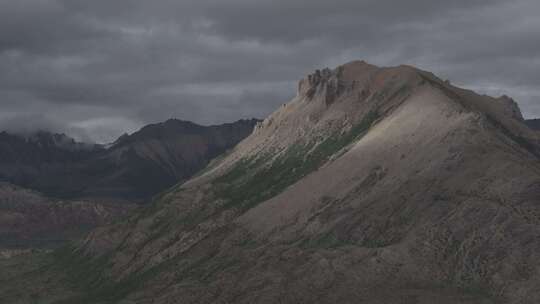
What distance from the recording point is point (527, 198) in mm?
140375

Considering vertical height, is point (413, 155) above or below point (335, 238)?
above

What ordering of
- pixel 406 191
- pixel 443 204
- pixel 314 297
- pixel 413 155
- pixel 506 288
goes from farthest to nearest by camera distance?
pixel 413 155
pixel 406 191
pixel 443 204
pixel 314 297
pixel 506 288

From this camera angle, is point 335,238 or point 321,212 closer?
point 335,238

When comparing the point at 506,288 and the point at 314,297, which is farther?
the point at 314,297

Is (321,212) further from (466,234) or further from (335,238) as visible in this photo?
(466,234)

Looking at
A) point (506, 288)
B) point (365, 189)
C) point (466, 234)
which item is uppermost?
point (365, 189)

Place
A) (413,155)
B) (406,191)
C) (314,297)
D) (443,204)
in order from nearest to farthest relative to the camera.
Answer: (314,297) → (443,204) → (406,191) → (413,155)

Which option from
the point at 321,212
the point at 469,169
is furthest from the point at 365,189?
the point at 469,169

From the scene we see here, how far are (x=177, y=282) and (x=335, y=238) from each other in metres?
45.7

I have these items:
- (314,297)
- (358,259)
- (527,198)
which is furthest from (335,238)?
(527,198)

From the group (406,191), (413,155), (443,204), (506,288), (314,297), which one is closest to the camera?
(506,288)

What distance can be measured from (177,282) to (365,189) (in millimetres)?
54114

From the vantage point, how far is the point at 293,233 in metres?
183

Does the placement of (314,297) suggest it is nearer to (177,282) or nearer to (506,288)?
(506,288)
